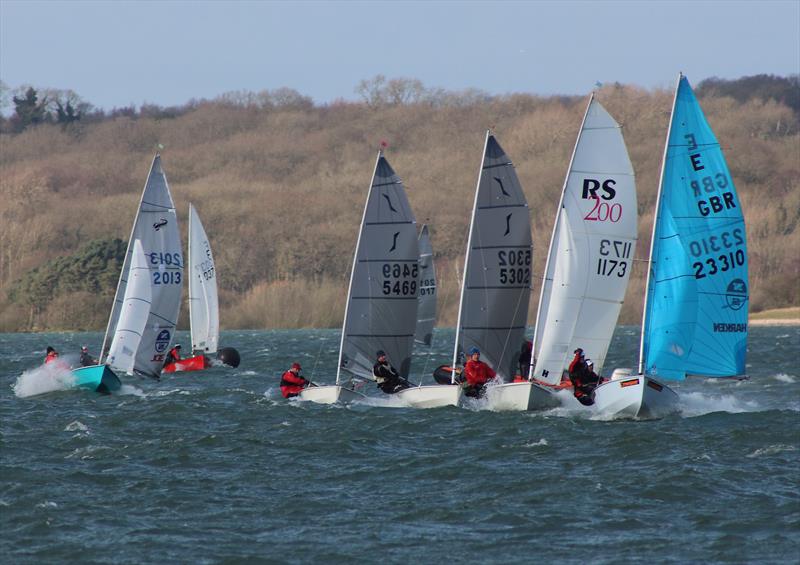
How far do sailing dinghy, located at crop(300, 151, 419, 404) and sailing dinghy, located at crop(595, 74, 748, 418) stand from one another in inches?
224

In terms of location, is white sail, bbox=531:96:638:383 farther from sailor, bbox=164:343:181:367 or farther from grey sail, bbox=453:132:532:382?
sailor, bbox=164:343:181:367

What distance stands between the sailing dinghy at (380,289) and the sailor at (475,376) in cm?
241

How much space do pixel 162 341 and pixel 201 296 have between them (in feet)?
41.5

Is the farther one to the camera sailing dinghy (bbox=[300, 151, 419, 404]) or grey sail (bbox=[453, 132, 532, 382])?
sailing dinghy (bbox=[300, 151, 419, 404])

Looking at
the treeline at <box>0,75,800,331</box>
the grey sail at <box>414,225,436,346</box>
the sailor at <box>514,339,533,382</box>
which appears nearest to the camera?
the sailor at <box>514,339,533,382</box>

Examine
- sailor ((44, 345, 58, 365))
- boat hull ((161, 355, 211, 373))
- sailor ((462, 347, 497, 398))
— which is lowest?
boat hull ((161, 355, 211, 373))

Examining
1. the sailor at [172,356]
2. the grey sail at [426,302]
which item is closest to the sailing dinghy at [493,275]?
the grey sail at [426,302]

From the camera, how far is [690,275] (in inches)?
1014

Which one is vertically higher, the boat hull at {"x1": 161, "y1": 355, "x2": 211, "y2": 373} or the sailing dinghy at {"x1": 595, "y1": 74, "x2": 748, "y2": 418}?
the sailing dinghy at {"x1": 595, "y1": 74, "x2": 748, "y2": 418}

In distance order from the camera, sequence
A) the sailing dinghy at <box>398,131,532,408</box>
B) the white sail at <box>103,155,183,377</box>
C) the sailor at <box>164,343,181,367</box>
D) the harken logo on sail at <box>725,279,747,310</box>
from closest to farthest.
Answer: the harken logo on sail at <box>725,279,747,310</box>, the sailing dinghy at <box>398,131,532,408</box>, the white sail at <box>103,155,183,377</box>, the sailor at <box>164,343,181,367</box>

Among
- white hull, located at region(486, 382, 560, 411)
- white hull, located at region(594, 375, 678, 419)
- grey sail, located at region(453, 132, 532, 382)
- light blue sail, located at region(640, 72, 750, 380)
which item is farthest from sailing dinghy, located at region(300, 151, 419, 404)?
light blue sail, located at region(640, 72, 750, 380)

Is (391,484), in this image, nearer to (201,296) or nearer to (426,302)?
(426,302)

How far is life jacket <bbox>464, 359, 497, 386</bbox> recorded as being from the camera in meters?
28.3

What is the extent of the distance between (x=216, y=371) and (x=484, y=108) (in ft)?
432
